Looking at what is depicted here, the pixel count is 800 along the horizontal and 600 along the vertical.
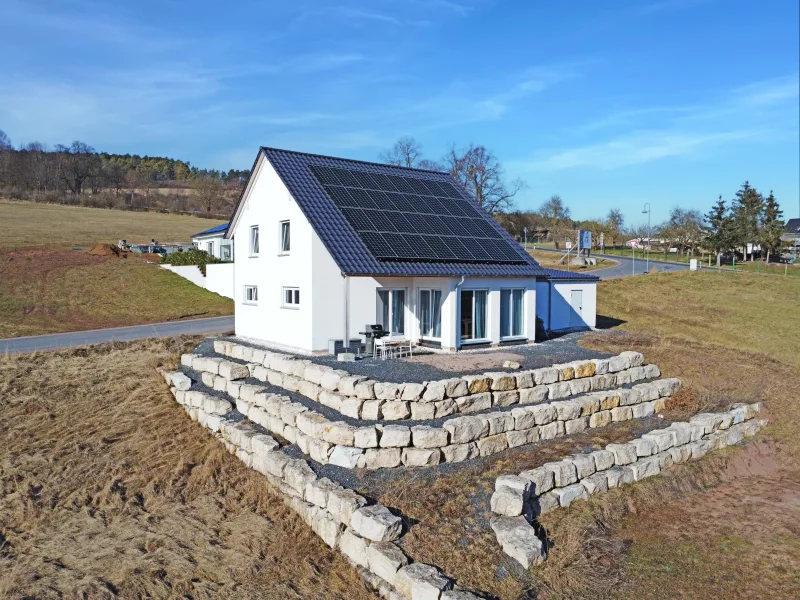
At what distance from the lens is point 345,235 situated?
61.5 feet

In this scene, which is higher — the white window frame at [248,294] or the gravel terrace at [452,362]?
the white window frame at [248,294]

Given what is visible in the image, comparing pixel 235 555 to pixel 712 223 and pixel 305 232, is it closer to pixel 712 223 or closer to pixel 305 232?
pixel 305 232

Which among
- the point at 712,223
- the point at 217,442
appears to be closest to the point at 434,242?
the point at 217,442

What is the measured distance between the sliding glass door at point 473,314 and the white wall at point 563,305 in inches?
233

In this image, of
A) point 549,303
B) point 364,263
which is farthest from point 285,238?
point 549,303

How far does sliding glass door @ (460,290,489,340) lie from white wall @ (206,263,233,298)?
21.0m

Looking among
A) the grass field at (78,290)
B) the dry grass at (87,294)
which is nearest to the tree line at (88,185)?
the grass field at (78,290)

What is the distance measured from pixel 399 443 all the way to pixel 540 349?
32.1 ft

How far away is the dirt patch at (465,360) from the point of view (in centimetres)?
1596

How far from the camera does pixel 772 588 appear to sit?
27.6ft

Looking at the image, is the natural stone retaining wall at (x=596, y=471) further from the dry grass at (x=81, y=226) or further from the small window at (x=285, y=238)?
the dry grass at (x=81, y=226)

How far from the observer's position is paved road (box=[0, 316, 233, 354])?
22422 millimetres

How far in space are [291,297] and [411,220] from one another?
4943mm

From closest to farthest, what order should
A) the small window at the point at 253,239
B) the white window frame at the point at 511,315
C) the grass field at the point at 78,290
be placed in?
the white window frame at the point at 511,315 → the small window at the point at 253,239 → the grass field at the point at 78,290
